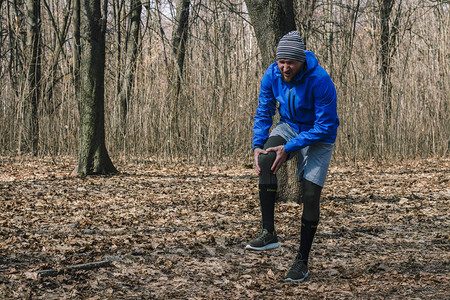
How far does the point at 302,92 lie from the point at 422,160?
8.34 metres

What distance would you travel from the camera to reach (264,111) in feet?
11.5

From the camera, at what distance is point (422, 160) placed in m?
10.6

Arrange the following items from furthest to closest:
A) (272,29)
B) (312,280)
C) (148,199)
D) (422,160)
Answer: (422,160)
(148,199)
(272,29)
(312,280)

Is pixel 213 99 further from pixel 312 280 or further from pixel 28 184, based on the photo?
pixel 312 280

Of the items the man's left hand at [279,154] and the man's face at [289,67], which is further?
the man's left hand at [279,154]

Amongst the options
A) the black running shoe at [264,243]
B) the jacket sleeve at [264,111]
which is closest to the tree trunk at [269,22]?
the jacket sleeve at [264,111]

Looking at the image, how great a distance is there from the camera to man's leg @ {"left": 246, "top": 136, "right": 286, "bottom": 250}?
3.42 metres

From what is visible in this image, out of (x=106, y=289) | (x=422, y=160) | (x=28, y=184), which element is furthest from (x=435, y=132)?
(x=106, y=289)

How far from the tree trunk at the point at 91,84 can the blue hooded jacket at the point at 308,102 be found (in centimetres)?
499

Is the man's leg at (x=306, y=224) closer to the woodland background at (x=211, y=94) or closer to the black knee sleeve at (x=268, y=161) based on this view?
the black knee sleeve at (x=268, y=161)

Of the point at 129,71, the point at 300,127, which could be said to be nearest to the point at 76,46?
the point at 129,71

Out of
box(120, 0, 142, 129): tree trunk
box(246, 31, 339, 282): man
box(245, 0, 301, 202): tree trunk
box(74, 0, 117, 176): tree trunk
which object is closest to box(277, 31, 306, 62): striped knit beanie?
box(246, 31, 339, 282): man

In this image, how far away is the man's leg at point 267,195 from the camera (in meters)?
3.42

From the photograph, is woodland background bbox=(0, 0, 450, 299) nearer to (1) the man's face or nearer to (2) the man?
(2) the man
